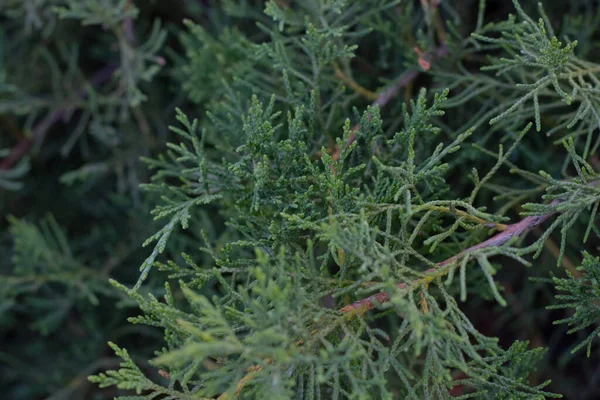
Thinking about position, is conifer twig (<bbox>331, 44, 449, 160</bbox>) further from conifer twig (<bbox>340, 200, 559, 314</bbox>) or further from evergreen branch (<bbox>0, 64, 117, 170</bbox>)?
evergreen branch (<bbox>0, 64, 117, 170</bbox>)

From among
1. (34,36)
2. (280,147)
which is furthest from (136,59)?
(280,147)

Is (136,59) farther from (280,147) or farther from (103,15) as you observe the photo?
(280,147)

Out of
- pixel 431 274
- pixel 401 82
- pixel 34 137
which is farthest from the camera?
pixel 34 137

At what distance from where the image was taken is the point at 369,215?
3.70 feet

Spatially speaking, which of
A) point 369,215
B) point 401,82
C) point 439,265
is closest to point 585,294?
point 439,265

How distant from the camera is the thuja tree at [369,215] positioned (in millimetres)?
1003

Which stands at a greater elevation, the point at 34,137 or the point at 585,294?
the point at 34,137

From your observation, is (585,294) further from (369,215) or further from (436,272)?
(369,215)

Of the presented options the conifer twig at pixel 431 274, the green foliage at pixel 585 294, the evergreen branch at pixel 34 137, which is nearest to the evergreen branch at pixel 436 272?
the conifer twig at pixel 431 274

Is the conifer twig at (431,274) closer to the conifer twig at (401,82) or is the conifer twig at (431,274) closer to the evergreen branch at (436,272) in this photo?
the evergreen branch at (436,272)

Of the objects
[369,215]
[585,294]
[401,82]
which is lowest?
[585,294]

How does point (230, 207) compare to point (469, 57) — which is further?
point (469, 57)

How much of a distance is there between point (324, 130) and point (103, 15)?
2.89ft

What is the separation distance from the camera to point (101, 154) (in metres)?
2.28
